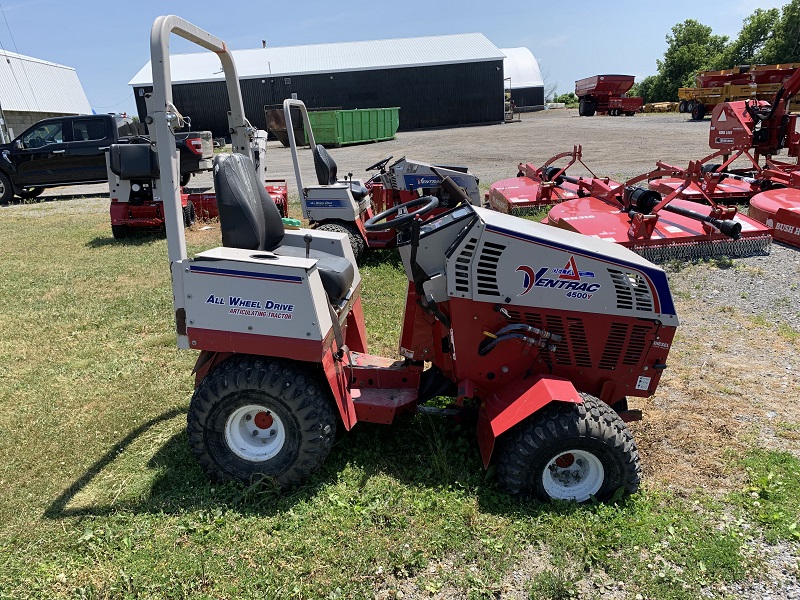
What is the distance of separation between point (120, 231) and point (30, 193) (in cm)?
794

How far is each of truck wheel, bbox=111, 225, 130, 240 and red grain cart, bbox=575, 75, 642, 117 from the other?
32905 millimetres

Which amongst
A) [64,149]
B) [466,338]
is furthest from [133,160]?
[466,338]

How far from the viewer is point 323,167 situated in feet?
24.5

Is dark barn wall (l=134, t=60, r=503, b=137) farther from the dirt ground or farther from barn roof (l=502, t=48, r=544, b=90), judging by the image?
the dirt ground

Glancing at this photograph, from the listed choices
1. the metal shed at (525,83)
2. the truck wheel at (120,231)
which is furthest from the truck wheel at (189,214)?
the metal shed at (525,83)

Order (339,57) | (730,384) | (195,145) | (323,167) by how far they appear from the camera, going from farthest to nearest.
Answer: (339,57) < (195,145) < (323,167) < (730,384)

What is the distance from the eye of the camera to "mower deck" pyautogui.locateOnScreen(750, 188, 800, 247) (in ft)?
25.0

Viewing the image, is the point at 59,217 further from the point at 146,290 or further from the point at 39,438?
the point at 39,438

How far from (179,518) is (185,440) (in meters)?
0.83

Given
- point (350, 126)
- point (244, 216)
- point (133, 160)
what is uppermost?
point (350, 126)

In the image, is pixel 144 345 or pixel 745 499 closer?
pixel 745 499

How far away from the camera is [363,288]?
6.83 meters

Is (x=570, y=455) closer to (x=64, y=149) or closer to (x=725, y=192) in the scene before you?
(x=725, y=192)

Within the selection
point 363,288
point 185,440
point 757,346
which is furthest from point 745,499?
point 363,288
